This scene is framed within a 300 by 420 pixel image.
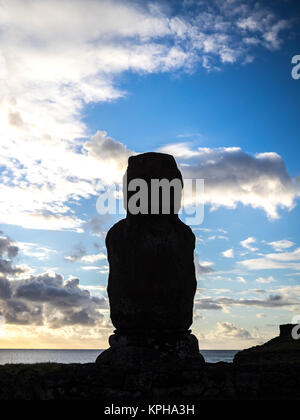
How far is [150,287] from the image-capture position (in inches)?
409

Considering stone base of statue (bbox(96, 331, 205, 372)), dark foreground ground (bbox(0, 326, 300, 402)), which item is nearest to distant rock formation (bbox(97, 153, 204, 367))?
stone base of statue (bbox(96, 331, 205, 372))

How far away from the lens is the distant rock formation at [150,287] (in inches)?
408

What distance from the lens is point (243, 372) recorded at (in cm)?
983

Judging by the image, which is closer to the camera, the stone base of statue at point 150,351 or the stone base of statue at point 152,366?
the stone base of statue at point 152,366

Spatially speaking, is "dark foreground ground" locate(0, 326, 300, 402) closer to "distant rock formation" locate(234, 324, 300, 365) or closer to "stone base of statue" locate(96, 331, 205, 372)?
"stone base of statue" locate(96, 331, 205, 372)

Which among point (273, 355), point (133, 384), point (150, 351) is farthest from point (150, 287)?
point (273, 355)

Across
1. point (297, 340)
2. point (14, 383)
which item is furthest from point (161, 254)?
point (297, 340)

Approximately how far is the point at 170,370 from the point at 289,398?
8.60 ft

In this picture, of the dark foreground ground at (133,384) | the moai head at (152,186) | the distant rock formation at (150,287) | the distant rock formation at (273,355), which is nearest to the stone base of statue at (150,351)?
the distant rock formation at (150,287)

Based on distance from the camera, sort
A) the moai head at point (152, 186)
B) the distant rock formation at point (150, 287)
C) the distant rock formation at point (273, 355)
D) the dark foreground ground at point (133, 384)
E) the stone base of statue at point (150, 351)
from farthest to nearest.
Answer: the distant rock formation at point (273, 355) < the moai head at point (152, 186) < the distant rock formation at point (150, 287) < the stone base of statue at point (150, 351) < the dark foreground ground at point (133, 384)

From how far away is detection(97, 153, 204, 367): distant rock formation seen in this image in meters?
10.4

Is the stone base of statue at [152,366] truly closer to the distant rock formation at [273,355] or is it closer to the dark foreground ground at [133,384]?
the dark foreground ground at [133,384]
